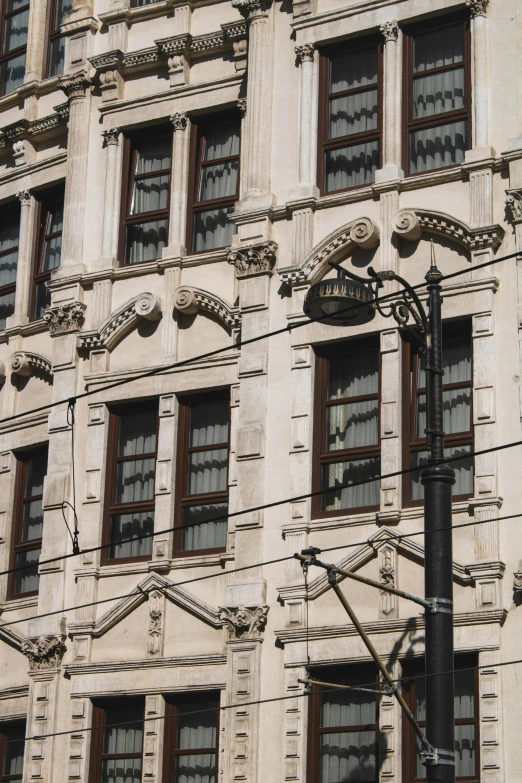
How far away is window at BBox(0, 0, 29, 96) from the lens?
98.8 ft

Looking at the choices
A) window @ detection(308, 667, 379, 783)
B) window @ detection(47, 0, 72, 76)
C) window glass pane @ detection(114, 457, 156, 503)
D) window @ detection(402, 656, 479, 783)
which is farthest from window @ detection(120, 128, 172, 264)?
window @ detection(402, 656, 479, 783)

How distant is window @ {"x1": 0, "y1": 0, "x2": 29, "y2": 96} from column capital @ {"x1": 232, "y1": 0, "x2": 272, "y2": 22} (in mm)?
5729

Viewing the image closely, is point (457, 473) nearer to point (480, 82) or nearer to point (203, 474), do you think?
point (203, 474)

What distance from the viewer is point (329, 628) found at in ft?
71.5

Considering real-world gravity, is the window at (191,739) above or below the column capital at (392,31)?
below

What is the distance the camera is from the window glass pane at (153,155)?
26672 millimetres

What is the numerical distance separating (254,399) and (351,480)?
75.8 inches

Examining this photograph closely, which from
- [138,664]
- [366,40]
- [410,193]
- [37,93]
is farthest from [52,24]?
[138,664]

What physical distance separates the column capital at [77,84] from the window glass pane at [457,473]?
9366 millimetres

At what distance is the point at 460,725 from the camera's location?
20641 millimetres

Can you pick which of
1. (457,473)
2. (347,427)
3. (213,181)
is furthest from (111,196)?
(457,473)

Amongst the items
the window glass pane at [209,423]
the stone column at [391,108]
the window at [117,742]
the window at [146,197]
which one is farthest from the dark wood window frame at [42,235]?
the window at [117,742]

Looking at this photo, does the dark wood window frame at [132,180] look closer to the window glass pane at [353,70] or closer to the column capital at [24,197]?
the column capital at [24,197]

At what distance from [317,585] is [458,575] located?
83.3 inches
